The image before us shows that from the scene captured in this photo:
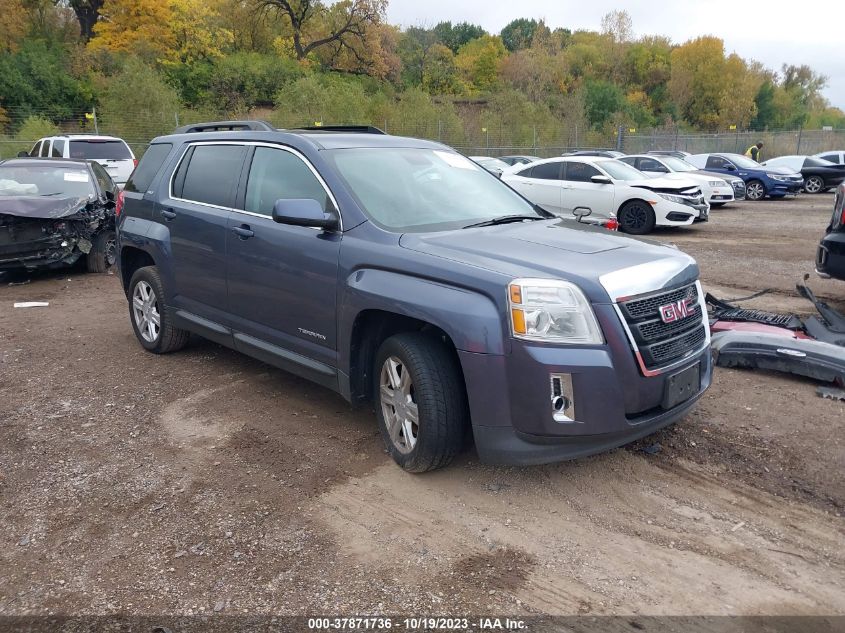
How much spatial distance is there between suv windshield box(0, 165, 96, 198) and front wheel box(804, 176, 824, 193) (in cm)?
2273

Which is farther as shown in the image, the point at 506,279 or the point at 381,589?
the point at 506,279

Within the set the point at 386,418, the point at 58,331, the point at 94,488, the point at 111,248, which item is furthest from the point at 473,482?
the point at 111,248

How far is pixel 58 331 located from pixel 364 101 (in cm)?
3528

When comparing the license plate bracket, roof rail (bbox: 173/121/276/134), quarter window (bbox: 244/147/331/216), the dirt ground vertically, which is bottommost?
the dirt ground

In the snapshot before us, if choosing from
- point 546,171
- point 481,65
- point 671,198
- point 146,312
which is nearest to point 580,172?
point 546,171

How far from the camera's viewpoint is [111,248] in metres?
10.2

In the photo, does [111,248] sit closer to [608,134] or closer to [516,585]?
[516,585]

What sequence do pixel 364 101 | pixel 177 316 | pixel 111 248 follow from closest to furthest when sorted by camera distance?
A: pixel 177 316 < pixel 111 248 < pixel 364 101

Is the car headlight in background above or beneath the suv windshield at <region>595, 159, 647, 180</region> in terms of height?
beneath

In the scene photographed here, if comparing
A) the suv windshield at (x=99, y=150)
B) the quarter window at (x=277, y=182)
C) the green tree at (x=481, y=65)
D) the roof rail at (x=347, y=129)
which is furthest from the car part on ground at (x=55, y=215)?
the green tree at (x=481, y=65)

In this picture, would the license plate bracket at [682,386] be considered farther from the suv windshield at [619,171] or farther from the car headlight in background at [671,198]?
the suv windshield at [619,171]

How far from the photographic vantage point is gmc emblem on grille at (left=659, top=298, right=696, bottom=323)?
141 inches

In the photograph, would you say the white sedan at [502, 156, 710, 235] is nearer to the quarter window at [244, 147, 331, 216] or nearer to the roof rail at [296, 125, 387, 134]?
the roof rail at [296, 125, 387, 134]

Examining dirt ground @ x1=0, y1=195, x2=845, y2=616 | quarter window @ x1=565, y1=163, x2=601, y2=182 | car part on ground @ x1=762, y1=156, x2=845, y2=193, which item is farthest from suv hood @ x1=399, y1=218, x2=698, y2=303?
car part on ground @ x1=762, y1=156, x2=845, y2=193
